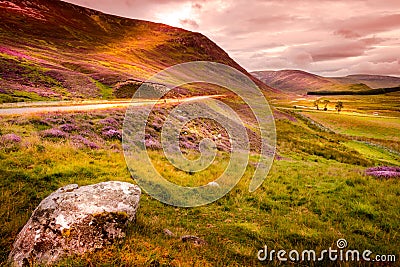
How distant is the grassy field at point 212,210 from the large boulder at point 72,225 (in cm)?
36

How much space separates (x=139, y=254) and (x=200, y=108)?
1176 inches

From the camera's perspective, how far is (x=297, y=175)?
14648mm

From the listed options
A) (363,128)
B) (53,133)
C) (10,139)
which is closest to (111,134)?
(53,133)

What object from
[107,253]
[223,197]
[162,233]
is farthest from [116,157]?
[107,253]

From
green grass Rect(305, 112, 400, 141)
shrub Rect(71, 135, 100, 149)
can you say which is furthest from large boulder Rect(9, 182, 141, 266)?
green grass Rect(305, 112, 400, 141)

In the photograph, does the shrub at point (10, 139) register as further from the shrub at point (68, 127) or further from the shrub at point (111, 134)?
the shrub at point (111, 134)

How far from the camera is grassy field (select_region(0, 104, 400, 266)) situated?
5820 mm

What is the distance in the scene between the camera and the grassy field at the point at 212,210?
5820 mm

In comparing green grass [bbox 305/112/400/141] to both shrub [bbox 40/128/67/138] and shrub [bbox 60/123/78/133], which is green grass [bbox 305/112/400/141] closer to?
shrub [bbox 60/123/78/133]

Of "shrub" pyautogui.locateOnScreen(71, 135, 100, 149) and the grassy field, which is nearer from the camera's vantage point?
the grassy field

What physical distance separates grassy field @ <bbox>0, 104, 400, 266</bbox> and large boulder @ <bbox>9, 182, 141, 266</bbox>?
0.36 metres

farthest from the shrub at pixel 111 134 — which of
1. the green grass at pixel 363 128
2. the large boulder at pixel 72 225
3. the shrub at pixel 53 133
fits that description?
the green grass at pixel 363 128

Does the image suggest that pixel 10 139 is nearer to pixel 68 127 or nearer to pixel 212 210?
pixel 68 127

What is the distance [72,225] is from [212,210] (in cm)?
521
